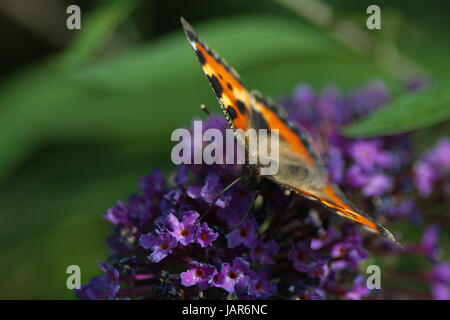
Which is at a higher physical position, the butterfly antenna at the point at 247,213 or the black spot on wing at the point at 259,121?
the black spot on wing at the point at 259,121

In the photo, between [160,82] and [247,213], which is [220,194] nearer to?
[247,213]

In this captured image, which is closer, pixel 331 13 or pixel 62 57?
pixel 62 57

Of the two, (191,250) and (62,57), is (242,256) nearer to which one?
(191,250)

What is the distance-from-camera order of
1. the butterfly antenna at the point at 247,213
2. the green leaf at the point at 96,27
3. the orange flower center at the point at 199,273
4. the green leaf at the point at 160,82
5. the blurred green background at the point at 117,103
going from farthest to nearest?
the blurred green background at the point at 117,103 < the green leaf at the point at 160,82 < the green leaf at the point at 96,27 < the butterfly antenna at the point at 247,213 < the orange flower center at the point at 199,273

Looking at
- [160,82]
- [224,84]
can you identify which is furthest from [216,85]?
[160,82]

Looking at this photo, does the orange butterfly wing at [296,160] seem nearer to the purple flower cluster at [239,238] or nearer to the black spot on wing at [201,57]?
the purple flower cluster at [239,238]

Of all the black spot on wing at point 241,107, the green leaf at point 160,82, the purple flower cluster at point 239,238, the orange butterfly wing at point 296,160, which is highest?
the green leaf at point 160,82

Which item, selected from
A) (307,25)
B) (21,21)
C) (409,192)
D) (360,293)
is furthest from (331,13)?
(21,21)

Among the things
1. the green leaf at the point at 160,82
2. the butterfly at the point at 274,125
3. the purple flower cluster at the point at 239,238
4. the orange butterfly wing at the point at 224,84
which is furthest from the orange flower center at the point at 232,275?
the green leaf at the point at 160,82
